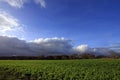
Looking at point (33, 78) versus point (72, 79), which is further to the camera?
point (33, 78)

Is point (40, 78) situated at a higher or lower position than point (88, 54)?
lower

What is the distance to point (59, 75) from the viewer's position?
23016 mm

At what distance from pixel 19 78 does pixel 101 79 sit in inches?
375

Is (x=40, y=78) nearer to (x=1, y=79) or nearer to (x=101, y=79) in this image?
(x=1, y=79)

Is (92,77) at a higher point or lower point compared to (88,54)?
lower

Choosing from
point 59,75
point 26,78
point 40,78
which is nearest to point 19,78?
point 26,78

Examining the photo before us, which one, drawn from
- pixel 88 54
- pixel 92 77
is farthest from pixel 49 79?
pixel 88 54

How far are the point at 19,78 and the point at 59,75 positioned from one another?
15.6ft

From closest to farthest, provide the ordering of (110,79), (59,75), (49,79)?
(110,79), (49,79), (59,75)

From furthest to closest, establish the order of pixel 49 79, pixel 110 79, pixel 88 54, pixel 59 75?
1. pixel 88 54
2. pixel 59 75
3. pixel 49 79
4. pixel 110 79

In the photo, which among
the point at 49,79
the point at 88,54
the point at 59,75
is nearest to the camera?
the point at 49,79

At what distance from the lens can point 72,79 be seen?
20.7 meters

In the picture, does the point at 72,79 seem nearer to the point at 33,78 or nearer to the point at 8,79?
the point at 33,78

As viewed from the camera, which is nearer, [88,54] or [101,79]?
[101,79]
